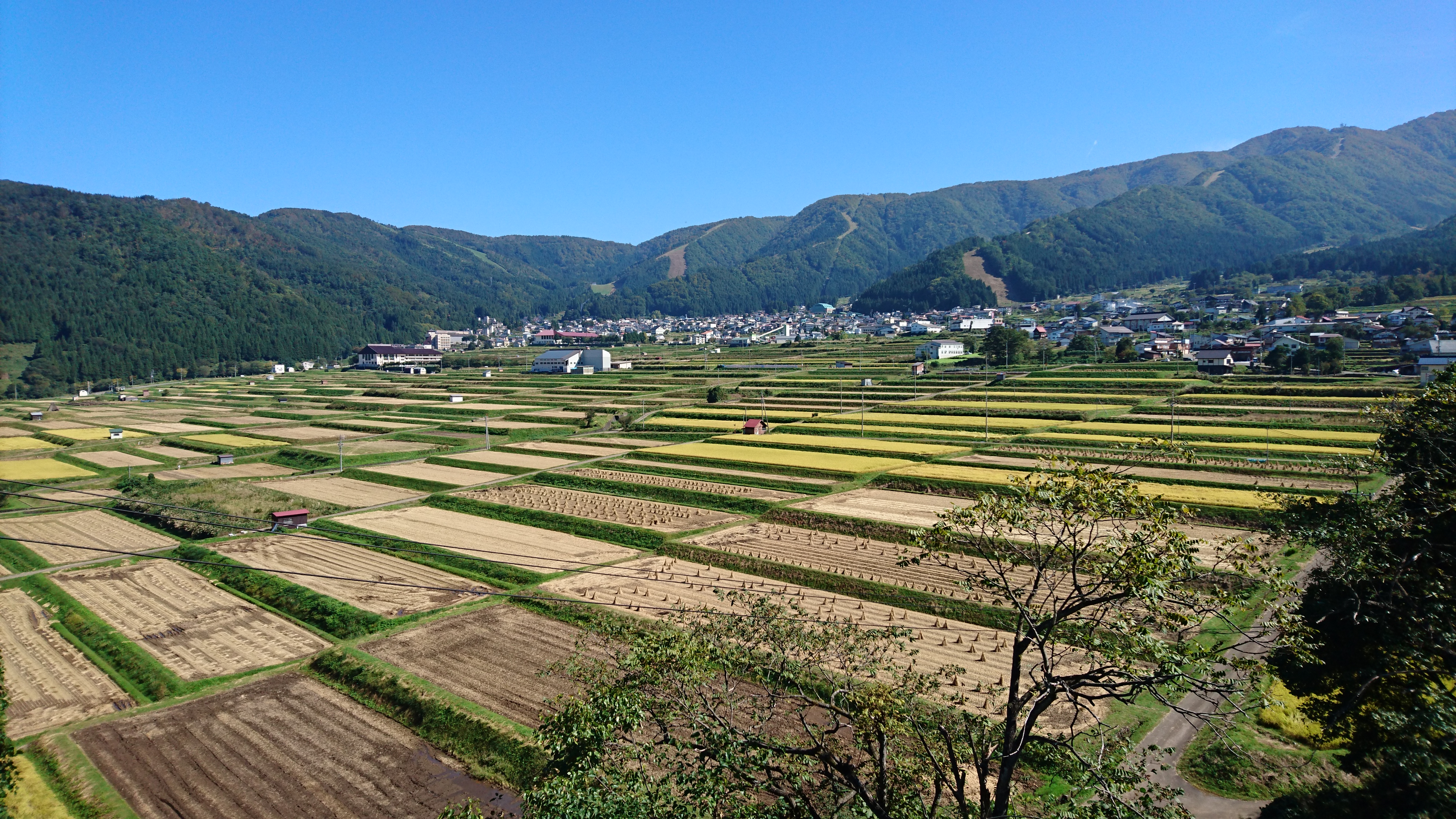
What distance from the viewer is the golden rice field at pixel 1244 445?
34.2 metres

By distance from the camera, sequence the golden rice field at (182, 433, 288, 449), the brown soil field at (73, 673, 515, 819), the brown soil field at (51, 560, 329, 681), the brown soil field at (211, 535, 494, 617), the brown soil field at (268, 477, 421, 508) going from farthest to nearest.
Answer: the golden rice field at (182, 433, 288, 449) → the brown soil field at (268, 477, 421, 508) → the brown soil field at (211, 535, 494, 617) → the brown soil field at (51, 560, 329, 681) → the brown soil field at (73, 673, 515, 819)

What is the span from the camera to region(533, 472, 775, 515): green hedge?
32.8 metres

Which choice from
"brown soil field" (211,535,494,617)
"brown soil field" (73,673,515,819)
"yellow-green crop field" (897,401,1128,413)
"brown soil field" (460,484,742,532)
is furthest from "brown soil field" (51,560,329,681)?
"yellow-green crop field" (897,401,1128,413)

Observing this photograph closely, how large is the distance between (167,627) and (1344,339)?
98799mm

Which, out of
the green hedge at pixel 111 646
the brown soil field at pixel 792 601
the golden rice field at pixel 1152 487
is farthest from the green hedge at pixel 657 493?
the green hedge at pixel 111 646

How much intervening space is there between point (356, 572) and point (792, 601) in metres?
17.1

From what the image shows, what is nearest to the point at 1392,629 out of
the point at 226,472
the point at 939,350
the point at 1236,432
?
the point at 1236,432

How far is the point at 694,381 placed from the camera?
78.6 m

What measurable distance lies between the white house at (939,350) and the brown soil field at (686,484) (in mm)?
52812

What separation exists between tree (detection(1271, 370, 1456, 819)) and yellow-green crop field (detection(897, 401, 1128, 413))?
3518cm

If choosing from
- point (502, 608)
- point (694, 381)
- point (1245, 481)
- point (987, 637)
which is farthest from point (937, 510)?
point (694, 381)

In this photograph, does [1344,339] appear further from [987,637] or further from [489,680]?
[489,680]

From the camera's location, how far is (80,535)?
1268 inches

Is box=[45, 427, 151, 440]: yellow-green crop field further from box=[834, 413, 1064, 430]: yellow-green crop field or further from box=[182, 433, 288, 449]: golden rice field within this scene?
box=[834, 413, 1064, 430]: yellow-green crop field
